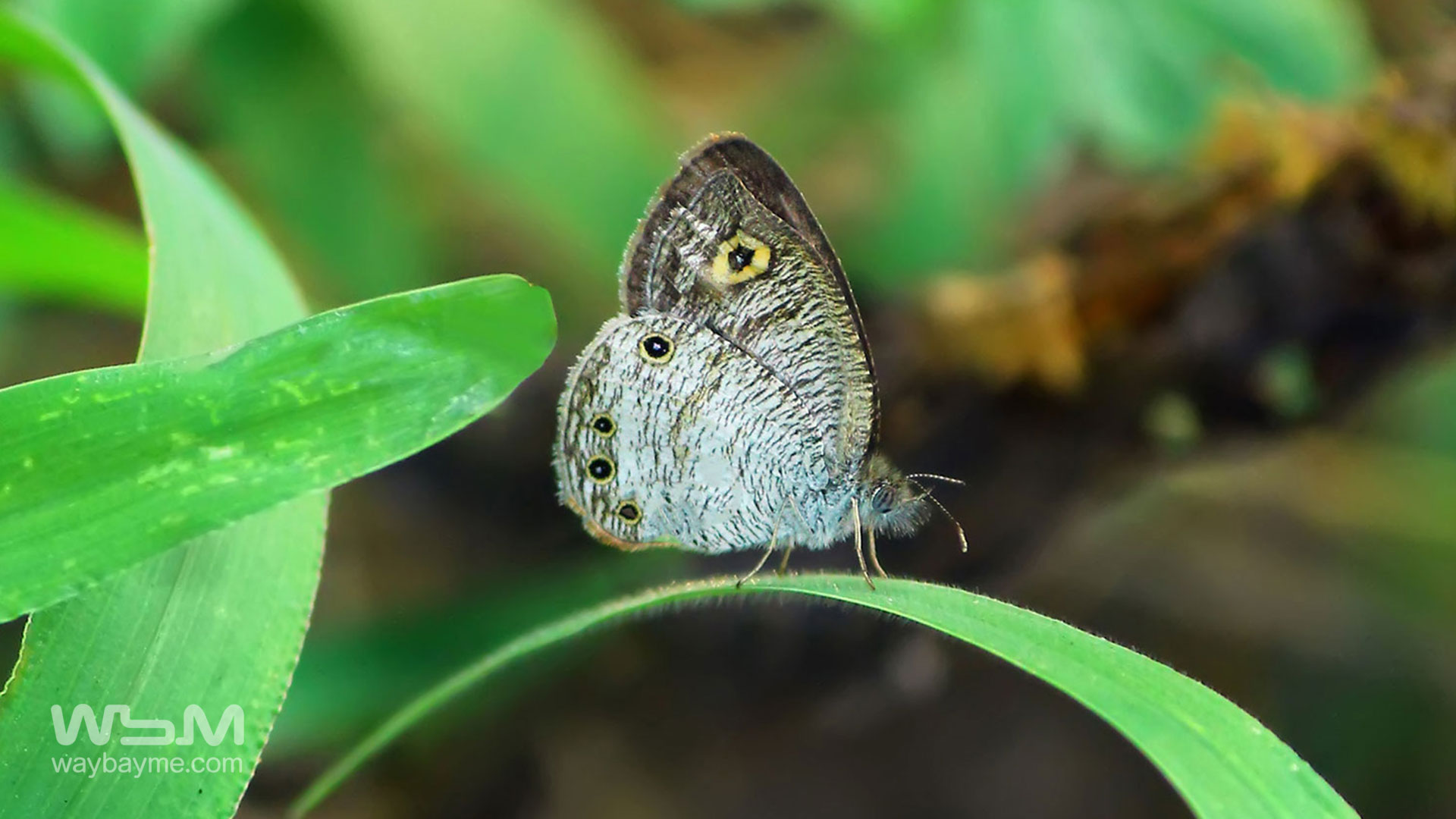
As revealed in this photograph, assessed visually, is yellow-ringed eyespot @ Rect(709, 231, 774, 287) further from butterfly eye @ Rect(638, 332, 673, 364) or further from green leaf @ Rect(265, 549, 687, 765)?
green leaf @ Rect(265, 549, 687, 765)

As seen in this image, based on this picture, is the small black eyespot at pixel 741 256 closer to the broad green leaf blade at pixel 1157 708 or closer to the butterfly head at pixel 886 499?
the butterfly head at pixel 886 499

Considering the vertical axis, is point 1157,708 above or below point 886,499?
below

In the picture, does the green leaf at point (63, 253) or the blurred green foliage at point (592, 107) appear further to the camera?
the blurred green foliage at point (592, 107)

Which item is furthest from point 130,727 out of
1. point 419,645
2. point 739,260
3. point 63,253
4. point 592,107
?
point 592,107

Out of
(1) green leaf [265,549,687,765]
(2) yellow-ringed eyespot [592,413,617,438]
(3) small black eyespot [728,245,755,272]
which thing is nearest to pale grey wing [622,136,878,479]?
(3) small black eyespot [728,245,755,272]

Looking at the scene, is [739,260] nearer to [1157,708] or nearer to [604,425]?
[604,425]

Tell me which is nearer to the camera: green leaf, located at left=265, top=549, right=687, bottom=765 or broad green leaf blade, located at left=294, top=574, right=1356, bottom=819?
broad green leaf blade, located at left=294, top=574, right=1356, bottom=819

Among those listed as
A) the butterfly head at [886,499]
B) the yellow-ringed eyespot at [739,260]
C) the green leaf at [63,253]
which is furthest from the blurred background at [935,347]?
the yellow-ringed eyespot at [739,260]
